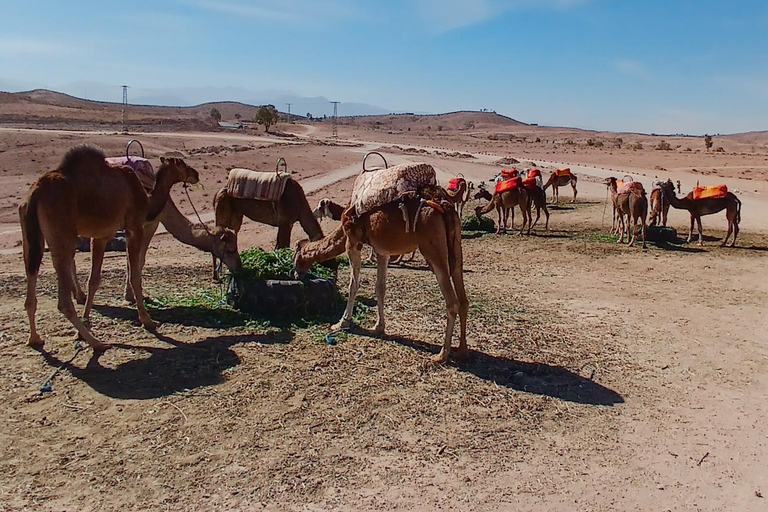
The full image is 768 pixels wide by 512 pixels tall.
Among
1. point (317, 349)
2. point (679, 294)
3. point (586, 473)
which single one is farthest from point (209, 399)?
point (679, 294)

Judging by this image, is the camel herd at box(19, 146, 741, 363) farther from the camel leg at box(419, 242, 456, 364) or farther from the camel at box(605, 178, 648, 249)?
the camel at box(605, 178, 648, 249)

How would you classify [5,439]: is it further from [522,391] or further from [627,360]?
[627,360]

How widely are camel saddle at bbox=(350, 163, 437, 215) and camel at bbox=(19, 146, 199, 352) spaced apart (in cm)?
291

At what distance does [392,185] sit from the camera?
7852mm

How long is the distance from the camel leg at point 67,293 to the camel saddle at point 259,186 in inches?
155

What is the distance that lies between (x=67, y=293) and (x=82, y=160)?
1.65 m

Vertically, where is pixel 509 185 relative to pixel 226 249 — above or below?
above

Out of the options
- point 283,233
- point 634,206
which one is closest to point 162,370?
point 283,233

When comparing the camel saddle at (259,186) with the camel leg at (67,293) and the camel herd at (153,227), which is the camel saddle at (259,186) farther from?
the camel leg at (67,293)

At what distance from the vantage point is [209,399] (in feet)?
21.0

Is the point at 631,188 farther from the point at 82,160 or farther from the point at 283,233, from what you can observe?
the point at 82,160

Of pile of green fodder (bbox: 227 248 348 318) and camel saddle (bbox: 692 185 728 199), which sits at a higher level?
camel saddle (bbox: 692 185 728 199)

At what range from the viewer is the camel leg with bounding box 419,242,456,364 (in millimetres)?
7539

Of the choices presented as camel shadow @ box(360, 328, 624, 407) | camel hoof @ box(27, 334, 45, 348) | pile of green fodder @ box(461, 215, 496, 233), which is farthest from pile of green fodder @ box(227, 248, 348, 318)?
pile of green fodder @ box(461, 215, 496, 233)
